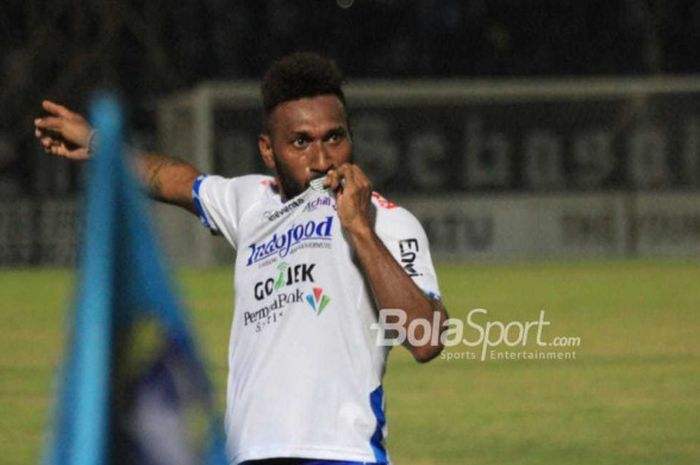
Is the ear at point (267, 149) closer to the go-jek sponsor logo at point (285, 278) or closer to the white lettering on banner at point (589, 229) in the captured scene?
the go-jek sponsor logo at point (285, 278)

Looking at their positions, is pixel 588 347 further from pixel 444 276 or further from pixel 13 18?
pixel 13 18

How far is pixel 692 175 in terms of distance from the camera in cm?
2539

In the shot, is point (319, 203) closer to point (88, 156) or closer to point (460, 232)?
point (88, 156)

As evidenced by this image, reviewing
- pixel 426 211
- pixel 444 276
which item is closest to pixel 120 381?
pixel 444 276

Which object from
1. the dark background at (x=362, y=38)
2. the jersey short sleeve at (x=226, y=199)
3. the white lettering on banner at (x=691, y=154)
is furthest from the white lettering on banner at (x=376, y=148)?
the jersey short sleeve at (x=226, y=199)

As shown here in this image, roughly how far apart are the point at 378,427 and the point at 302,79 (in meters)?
0.79

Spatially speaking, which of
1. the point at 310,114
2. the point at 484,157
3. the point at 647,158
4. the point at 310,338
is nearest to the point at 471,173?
the point at 484,157

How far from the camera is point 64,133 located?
4.40m

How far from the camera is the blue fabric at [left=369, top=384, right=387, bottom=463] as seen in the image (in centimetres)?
394

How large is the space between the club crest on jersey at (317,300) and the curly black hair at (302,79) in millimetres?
449

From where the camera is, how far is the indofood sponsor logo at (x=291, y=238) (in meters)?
4.08

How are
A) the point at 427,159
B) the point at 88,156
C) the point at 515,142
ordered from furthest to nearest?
the point at 515,142, the point at 427,159, the point at 88,156

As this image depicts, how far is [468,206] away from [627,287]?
19.5 feet

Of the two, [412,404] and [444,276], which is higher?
[444,276]
